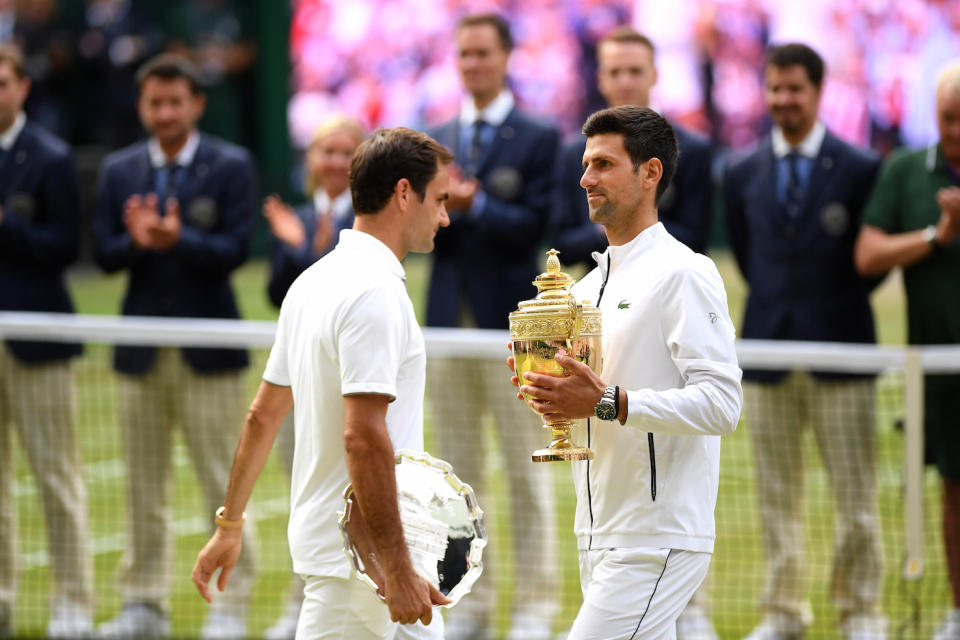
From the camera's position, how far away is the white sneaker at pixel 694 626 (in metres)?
7.01

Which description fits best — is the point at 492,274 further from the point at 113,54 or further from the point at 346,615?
the point at 113,54

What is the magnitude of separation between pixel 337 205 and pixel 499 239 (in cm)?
94

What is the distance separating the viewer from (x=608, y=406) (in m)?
4.15

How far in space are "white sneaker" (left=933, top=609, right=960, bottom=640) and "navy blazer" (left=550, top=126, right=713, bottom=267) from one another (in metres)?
2.20

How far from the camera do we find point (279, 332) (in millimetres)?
4625

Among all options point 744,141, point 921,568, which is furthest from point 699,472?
point 744,141

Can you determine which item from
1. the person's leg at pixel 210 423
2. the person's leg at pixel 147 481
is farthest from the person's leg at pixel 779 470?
the person's leg at pixel 147 481

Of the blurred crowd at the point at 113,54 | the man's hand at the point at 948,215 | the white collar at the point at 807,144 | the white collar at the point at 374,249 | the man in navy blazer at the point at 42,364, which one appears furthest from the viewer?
the blurred crowd at the point at 113,54

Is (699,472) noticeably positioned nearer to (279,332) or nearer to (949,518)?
(279,332)

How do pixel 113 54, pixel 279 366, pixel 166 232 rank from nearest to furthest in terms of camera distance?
pixel 279 366 < pixel 166 232 < pixel 113 54

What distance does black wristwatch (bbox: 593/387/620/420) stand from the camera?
4145 mm

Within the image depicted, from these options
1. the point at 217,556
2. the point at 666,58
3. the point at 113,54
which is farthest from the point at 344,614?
the point at 113,54

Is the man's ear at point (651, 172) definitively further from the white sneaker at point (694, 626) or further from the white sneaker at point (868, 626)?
the white sneaker at point (868, 626)

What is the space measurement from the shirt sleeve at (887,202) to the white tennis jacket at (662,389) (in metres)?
2.83
